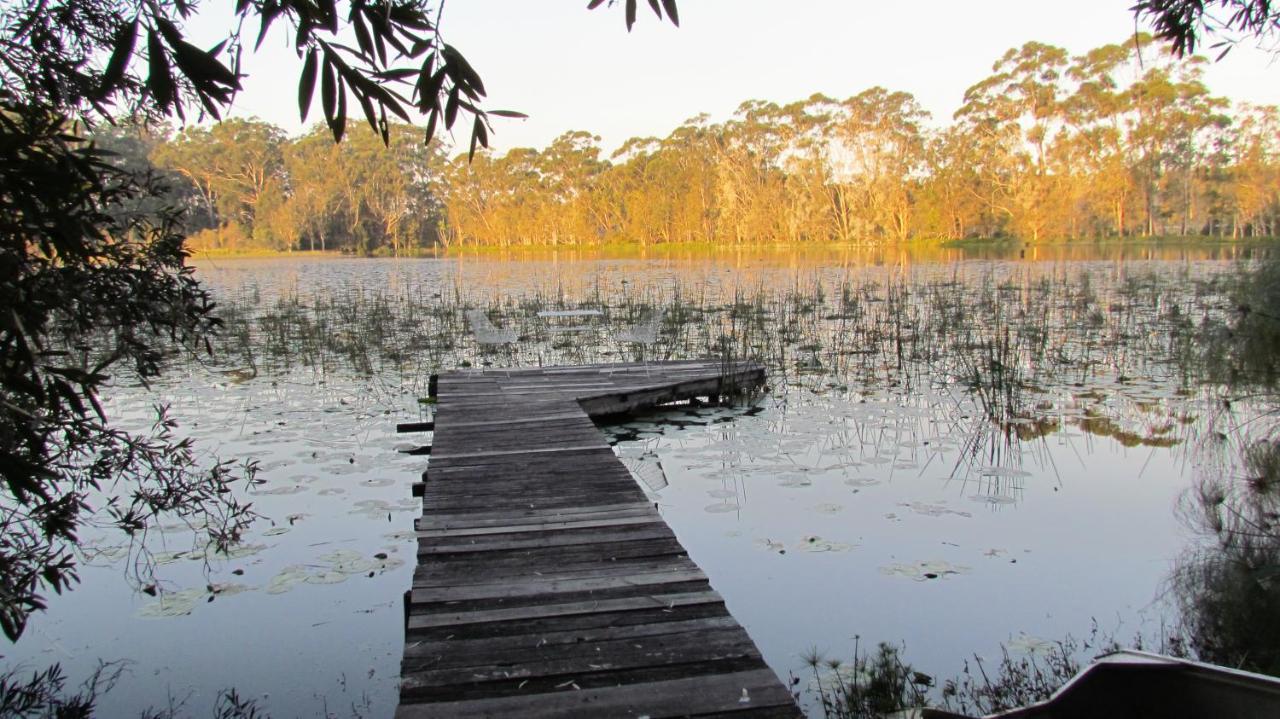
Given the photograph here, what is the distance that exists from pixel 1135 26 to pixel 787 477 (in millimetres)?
2927

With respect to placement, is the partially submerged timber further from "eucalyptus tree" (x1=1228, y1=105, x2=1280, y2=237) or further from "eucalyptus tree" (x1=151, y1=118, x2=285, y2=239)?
"eucalyptus tree" (x1=151, y1=118, x2=285, y2=239)

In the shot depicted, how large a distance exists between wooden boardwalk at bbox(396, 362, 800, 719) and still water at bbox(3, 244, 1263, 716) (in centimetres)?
41

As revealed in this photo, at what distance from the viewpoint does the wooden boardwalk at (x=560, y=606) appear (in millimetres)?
2104

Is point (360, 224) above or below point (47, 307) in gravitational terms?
above

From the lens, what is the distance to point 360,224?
58812 mm

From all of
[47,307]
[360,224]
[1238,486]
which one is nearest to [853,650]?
[1238,486]

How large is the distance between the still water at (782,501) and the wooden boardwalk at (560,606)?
41 centimetres

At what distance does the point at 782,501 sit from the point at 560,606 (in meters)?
2.18

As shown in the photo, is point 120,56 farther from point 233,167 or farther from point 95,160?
point 233,167

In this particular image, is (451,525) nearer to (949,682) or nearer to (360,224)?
(949,682)

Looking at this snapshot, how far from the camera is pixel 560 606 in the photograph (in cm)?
263

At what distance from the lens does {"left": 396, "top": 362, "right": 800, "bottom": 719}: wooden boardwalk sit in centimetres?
210

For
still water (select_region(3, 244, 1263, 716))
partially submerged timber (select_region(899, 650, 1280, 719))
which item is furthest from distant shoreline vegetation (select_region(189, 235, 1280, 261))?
partially submerged timber (select_region(899, 650, 1280, 719))

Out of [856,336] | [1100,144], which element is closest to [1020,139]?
[1100,144]
